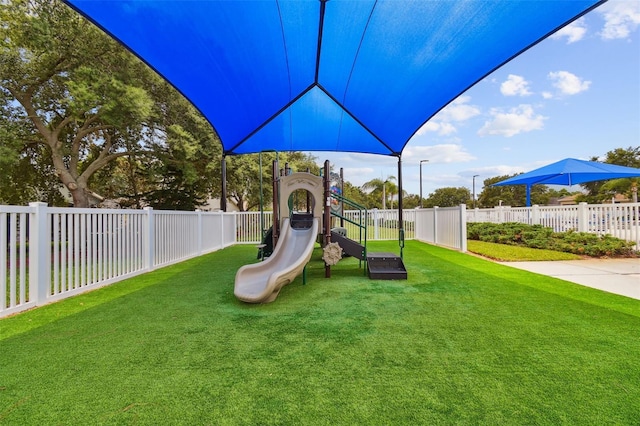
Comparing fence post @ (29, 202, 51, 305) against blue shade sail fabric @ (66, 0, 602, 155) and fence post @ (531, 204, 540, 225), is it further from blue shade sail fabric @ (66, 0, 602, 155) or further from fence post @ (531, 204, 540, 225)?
fence post @ (531, 204, 540, 225)

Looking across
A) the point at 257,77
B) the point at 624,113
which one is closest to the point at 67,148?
the point at 257,77

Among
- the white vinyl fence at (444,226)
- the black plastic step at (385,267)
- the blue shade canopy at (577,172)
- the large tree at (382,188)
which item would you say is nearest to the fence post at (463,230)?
the white vinyl fence at (444,226)

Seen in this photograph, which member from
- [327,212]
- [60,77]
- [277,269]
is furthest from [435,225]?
[60,77]

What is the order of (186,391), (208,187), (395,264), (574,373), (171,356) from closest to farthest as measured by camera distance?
1. (186,391)
2. (574,373)
3. (171,356)
4. (395,264)
5. (208,187)

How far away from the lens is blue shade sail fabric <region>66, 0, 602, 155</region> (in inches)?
124

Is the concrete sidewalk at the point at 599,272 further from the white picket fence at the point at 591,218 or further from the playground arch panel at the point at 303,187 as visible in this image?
the playground arch panel at the point at 303,187

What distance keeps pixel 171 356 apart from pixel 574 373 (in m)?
2.87

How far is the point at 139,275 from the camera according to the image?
17.6 feet

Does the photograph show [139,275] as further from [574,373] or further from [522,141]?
[522,141]

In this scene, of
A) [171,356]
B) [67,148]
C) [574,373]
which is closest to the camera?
[574,373]

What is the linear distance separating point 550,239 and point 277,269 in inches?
304

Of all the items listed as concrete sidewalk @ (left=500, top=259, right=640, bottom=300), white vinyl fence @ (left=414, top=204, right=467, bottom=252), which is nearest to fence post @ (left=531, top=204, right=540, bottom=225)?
white vinyl fence @ (left=414, top=204, right=467, bottom=252)

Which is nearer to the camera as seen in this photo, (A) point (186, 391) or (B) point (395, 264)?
(A) point (186, 391)

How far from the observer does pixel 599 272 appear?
16.6 feet
